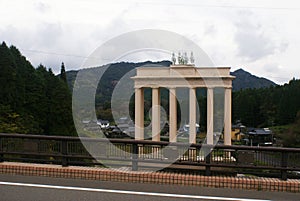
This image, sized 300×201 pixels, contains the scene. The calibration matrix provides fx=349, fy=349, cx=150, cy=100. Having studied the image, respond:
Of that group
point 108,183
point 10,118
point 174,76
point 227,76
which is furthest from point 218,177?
point 10,118

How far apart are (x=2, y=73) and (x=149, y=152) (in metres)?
35.7

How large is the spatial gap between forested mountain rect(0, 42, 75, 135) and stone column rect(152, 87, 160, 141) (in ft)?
55.0

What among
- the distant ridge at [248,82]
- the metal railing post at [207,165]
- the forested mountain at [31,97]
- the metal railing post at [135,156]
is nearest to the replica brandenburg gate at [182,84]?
the metal railing post at [135,156]

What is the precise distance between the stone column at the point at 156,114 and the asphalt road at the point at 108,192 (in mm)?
13886

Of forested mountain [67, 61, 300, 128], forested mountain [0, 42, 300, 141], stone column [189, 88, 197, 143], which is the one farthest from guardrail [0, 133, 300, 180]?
forested mountain [67, 61, 300, 128]

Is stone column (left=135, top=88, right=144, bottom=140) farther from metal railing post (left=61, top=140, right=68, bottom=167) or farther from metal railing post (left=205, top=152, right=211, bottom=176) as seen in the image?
metal railing post (left=205, top=152, right=211, bottom=176)

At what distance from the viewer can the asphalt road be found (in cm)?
498

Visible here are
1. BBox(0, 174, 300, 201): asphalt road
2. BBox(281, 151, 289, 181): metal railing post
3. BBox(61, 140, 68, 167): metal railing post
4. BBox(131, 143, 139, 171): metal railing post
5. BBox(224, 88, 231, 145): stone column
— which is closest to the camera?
Answer: BBox(0, 174, 300, 201): asphalt road

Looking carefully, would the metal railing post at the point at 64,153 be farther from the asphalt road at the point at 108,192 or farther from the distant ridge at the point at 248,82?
the distant ridge at the point at 248,82

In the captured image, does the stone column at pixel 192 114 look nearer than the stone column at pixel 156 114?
No

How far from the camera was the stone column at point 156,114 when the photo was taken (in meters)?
20.0

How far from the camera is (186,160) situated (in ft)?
19.9

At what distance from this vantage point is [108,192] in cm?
527

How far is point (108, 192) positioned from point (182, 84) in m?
17.7
